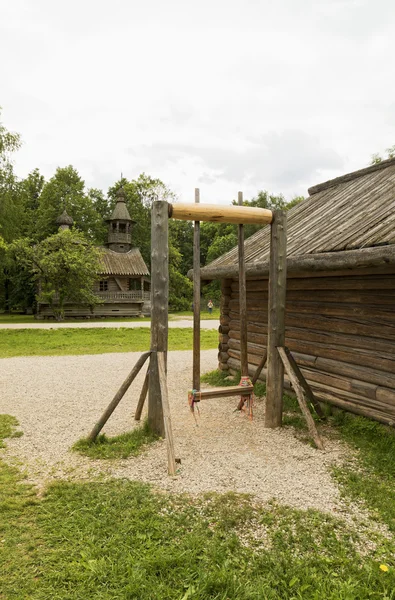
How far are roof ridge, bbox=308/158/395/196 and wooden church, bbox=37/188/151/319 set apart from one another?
20.3 metres

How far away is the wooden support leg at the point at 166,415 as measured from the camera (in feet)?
14.9

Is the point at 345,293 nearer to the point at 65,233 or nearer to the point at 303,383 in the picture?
the point at 303,383

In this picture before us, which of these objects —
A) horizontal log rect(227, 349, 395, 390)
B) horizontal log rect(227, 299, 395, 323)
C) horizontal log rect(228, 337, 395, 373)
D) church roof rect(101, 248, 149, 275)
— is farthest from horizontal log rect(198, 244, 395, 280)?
church roof rect(101, 248, 149, 275)

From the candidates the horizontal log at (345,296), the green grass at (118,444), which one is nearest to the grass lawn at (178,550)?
the green grass at (118,444)

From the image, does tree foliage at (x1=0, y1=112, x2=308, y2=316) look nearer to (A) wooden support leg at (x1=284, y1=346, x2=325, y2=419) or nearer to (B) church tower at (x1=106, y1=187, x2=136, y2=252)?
(B) church tower at (x1=106, y1=187, x2=136, y2=252)

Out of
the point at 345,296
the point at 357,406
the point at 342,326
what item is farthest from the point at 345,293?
the point at 357,406

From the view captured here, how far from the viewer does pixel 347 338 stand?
6.25 m

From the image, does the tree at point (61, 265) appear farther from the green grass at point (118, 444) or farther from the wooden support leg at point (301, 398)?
the wooden support leg at point (301, 398)

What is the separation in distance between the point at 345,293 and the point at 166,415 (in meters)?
3.26

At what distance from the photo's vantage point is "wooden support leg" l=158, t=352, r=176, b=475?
14.9 feet

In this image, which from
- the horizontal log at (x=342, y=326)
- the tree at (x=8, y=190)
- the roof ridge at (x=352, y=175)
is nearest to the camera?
the horizontal log at (x=342, y=326)

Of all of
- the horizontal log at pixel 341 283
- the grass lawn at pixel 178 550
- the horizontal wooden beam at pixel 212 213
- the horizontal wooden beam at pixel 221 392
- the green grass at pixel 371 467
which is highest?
the horizontal wooden beam at pixel 212 213

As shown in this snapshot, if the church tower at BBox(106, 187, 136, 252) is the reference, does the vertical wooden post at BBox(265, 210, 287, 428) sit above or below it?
below

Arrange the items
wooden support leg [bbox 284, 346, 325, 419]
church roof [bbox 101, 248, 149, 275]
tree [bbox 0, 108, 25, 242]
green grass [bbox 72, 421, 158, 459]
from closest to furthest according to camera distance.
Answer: green grass [bbox 72, 421, 158, 459]
wooden support leg [bbox 284, 346, 325, 419]
tree [bbox 0, 108, 25, 242]
church roof [bbox 101, 248, 149, 275]
